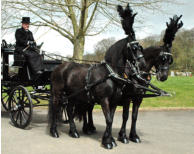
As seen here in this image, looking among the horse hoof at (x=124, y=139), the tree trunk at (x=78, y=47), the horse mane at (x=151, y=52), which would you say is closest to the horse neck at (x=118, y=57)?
the horse mane at (x=151, y=52)

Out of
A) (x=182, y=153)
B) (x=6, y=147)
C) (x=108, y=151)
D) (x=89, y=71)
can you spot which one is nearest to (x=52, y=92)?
(x=89, y=71)

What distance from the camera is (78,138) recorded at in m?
6.19

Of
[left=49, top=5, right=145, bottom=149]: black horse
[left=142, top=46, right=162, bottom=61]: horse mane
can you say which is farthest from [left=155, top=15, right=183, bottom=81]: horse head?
[left=49, top=5, right=145, bottom=149]: black horse

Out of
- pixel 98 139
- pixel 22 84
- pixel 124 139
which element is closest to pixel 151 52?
pixel 124 139

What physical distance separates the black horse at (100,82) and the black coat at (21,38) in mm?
1430

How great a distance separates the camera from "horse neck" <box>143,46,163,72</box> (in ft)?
18.7

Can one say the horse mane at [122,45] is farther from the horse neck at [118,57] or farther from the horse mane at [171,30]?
the horse mane at [171,30]

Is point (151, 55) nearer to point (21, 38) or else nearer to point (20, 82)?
point (21, 38)

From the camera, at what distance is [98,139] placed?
612 centimetres

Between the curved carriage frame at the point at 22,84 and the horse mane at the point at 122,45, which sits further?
the curved carriage frame at the point at 22,84

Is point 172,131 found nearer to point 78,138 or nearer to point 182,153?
point 182,153

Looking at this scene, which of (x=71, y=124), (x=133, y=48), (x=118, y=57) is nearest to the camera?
(x=133, y=48)

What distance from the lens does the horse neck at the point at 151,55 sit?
18.7ft

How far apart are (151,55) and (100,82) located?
4.37 ft
